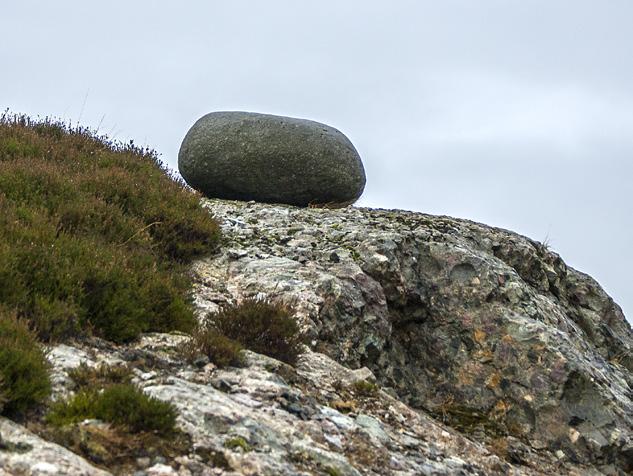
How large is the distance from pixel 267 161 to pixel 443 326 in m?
5.61

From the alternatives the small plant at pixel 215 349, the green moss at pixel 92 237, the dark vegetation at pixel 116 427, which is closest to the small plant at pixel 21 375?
the dark vegetation at pixel 116 427

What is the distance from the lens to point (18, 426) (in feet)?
16.9

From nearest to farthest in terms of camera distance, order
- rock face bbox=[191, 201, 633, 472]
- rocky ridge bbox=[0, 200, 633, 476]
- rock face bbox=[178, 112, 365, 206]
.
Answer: rocky ridge bbox=[0, 200, 633, 476], rock face bbox=[191, 201, 633, 472], rock face bbox=[178, 112, 365, 206]

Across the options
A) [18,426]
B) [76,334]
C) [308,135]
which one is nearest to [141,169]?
[308,135]

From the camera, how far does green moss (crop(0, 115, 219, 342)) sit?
722 cm

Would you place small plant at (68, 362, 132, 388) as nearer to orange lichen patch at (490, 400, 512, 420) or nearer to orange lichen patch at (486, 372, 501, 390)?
orange lichen patch at (490, 400, 512, 420)

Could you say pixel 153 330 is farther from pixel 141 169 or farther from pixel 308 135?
pixel 308 135

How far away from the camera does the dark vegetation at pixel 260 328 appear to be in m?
7.71

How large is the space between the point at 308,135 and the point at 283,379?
28.1 ft

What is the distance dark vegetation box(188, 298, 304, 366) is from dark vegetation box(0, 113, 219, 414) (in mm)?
374

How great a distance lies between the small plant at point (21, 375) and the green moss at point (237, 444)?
4.51ft

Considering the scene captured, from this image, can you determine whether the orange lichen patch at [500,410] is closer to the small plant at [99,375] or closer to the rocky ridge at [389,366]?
the rocky ridge at [389,366]

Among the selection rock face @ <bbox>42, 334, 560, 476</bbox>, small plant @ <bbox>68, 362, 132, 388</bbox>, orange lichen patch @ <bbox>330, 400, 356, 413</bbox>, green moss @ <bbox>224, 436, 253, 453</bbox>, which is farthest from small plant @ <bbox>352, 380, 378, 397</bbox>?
small plant @ <bbox>68, 362, 132, 388</bbox>

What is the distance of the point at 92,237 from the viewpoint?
8.89 meters
